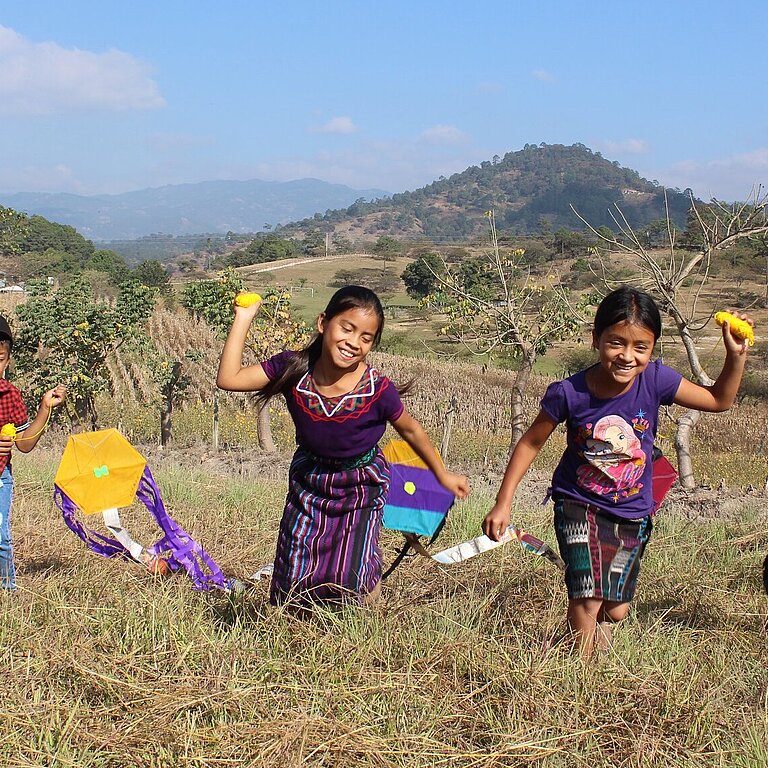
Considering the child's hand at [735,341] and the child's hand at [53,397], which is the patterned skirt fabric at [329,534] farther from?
the child's hand at [735,341]

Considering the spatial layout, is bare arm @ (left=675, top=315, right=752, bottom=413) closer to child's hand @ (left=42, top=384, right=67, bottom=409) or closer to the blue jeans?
child's hand @ (left=42, top=384, right=67, bottom=409)

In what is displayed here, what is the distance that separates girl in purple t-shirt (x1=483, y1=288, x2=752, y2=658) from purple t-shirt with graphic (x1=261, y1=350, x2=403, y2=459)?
499 mm

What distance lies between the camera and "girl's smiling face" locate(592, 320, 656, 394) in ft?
9.11

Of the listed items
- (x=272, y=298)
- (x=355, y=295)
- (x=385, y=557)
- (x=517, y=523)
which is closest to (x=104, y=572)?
(x=385, y=557)

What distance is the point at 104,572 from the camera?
359 centimetres

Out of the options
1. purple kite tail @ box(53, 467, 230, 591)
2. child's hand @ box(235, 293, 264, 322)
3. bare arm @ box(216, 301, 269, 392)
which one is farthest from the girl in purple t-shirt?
purple kite tail @ box(53, 467, 230, 591)

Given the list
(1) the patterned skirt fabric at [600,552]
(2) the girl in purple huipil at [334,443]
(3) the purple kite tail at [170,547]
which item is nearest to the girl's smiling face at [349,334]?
(2) the girl in purple huipil at [334,443]

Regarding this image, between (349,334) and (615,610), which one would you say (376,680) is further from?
(349,334)

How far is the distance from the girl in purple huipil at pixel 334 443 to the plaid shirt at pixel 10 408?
1.16 m

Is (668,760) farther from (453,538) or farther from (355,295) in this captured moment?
(453,538)

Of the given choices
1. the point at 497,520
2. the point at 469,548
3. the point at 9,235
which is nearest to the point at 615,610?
the point at 497,520

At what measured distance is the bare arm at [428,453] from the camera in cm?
303

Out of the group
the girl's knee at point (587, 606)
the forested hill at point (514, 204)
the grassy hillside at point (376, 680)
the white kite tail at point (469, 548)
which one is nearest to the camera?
the grassy hillside at point (376, 680)

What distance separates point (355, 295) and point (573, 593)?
126cm
